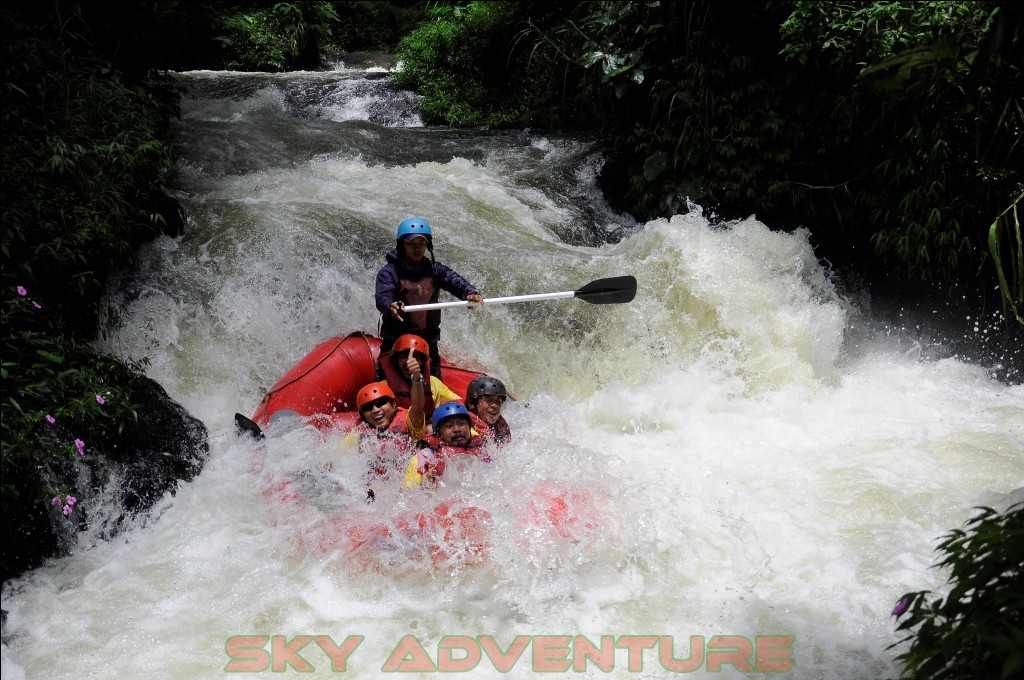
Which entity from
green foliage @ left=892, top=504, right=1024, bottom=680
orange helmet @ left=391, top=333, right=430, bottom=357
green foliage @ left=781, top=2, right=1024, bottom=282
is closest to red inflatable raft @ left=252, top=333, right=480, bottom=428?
orange helmet @ left=391, top=333, right=430, bottom=357

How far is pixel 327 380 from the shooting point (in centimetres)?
493

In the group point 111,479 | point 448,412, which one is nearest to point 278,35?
point 111,479

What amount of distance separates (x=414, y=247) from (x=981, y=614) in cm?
344

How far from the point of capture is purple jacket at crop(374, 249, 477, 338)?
4.84m

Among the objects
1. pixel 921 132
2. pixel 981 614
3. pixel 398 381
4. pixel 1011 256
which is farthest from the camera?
pixel 921 132

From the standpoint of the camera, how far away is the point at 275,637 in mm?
3342

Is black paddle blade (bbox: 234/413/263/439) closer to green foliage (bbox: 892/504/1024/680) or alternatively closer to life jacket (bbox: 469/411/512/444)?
life jacket (bbox: 469/411/512/444)

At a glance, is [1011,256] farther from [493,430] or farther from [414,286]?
[414,286]

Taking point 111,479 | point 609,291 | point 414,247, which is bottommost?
point 111,479

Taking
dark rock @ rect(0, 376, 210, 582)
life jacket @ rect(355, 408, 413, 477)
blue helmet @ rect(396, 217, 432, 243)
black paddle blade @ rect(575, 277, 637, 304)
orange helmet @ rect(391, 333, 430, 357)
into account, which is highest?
blue helmet @ rect(396, 217, 432, 243)

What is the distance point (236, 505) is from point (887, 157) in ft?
16.9

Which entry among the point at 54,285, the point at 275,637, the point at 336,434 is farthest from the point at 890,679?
the point at 54,285

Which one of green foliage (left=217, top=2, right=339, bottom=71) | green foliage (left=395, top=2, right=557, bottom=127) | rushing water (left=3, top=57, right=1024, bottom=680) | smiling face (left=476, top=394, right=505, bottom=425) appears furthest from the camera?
green foliage (left=217, top=2, right=339, bottom=71)

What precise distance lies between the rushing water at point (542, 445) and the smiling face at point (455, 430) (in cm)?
20
